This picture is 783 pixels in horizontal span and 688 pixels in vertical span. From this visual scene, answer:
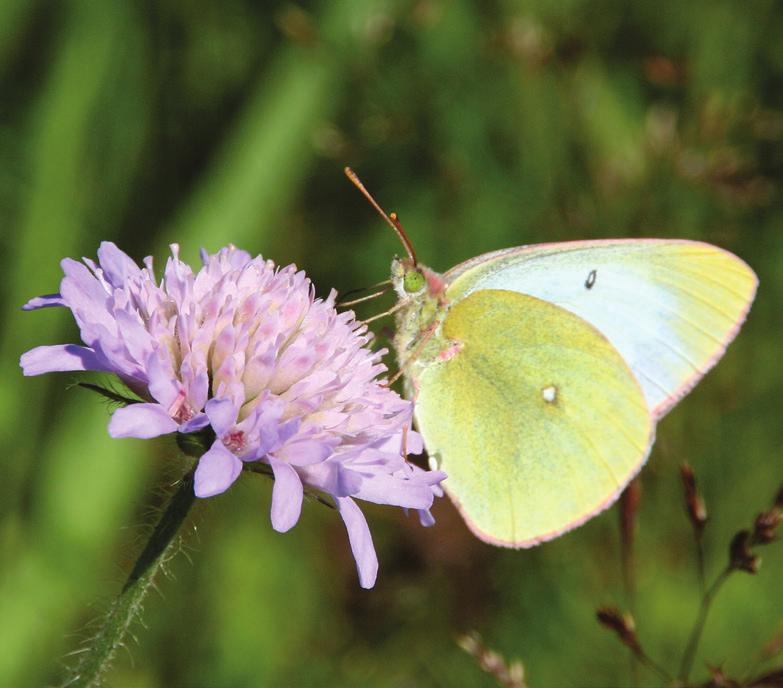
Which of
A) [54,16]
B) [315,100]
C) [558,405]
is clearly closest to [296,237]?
[315,100]

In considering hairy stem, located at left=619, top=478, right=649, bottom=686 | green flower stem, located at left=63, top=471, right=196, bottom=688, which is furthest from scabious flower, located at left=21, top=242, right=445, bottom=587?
hairy stem, located at left=619, top=478, right=649, bottom=686

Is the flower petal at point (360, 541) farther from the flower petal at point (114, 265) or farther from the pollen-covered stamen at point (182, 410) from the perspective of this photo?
the flower petal at point (114, 265)

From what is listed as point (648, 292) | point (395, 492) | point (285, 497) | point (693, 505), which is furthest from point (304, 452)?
point (648, 292)

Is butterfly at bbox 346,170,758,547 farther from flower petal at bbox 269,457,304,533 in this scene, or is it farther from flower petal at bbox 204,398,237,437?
flower petal at bbox 204,398,237,437

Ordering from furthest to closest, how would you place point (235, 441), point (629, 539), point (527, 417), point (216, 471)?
point (527, 417) < point (629, 539) < point (235, 441) < point (216, 471)

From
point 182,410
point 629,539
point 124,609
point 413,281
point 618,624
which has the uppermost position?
point 182,410

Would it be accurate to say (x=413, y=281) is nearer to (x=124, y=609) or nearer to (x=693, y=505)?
(x=693, y=505)

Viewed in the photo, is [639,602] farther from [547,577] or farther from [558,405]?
[558,405]

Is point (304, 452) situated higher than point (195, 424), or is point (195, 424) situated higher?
point (195, 424)
